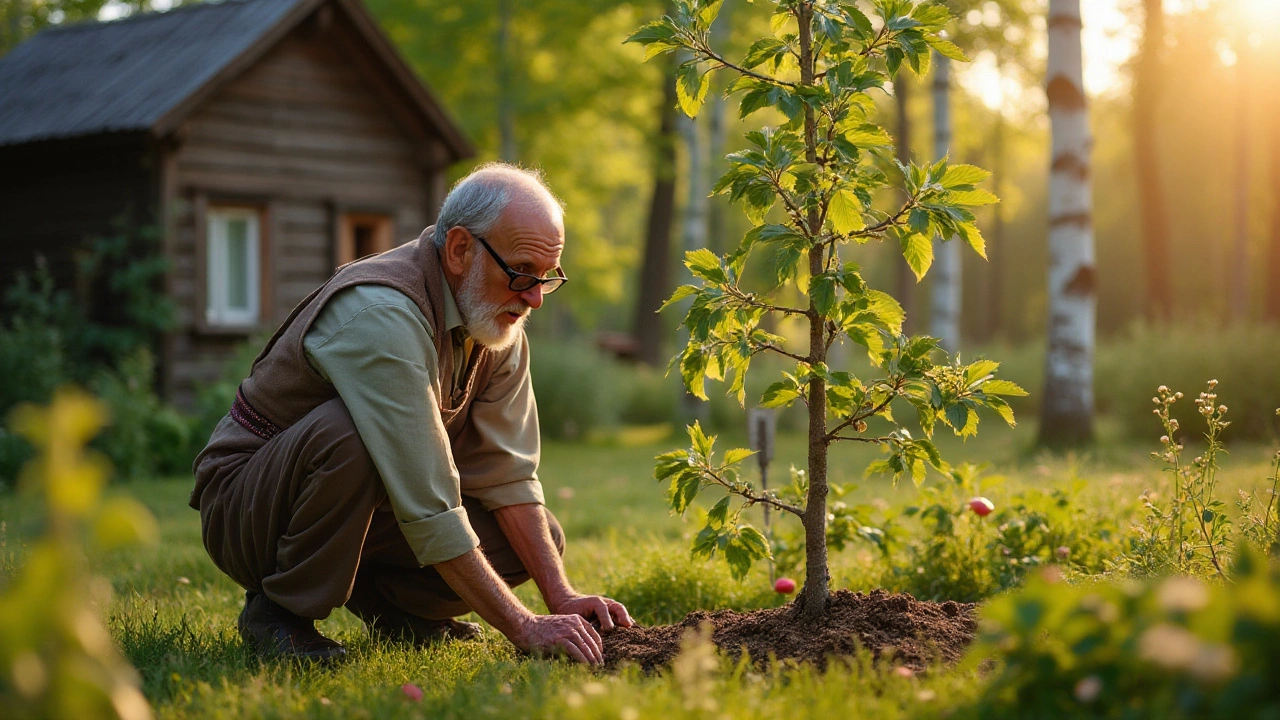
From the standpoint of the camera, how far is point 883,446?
3.32 meters

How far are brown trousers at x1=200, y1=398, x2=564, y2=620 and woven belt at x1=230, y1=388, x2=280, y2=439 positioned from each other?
8cm

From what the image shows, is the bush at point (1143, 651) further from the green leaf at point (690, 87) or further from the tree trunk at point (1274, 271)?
the tree trunk at point (1274, 271)

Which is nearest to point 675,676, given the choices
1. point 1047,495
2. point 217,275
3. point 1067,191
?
point 1047,495

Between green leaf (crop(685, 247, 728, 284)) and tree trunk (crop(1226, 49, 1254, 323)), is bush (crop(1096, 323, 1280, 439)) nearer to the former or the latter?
green leaf (crop(685, 247, 728, 284))

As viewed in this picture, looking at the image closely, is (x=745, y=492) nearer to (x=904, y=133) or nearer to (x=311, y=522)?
(x=311, y=522)

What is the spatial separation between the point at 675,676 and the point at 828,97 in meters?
1.53

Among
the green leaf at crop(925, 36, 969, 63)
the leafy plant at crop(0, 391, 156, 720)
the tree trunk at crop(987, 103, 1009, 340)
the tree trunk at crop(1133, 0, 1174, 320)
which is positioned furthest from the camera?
the tree trunk at crop(987, 103, 1009, 340)

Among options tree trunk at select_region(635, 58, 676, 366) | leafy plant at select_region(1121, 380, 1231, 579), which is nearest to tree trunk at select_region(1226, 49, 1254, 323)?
tree trunk at select_region(635, 58, 676, 366)

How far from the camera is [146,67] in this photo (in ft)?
39.4

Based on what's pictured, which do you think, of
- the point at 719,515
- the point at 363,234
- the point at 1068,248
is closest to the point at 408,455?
the point at 719,515

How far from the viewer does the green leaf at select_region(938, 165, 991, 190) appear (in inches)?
113

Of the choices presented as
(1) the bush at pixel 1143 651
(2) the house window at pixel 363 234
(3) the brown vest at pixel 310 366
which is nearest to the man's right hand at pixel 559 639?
(3) the brown vest at pixel 310 366

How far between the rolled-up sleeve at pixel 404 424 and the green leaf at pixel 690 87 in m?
0.97

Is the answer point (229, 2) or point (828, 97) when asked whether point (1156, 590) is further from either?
point (229, 2)
